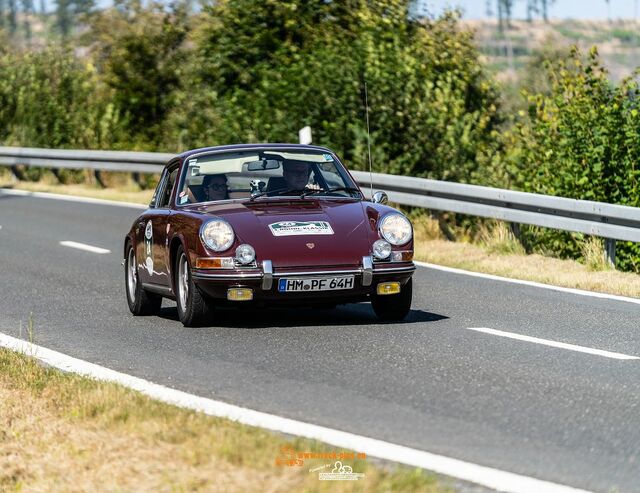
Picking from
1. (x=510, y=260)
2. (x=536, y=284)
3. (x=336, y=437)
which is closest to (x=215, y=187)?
(x=536, y=284)

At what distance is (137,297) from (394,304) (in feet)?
7.72

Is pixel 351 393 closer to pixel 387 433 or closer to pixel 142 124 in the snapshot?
pixel 387 433

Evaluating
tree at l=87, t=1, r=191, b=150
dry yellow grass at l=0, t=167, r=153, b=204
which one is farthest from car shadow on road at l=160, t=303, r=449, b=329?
tree at l=87, t=1, r=191, b=150

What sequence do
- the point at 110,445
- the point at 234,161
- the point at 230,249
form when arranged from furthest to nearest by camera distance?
the point at 234,161 < the point at 230,249 < the point at 110,445

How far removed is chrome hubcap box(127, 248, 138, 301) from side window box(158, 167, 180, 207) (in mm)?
655

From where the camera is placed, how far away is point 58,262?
51.1 feet

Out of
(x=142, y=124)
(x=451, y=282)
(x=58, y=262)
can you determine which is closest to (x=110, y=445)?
(x=451, y=282)

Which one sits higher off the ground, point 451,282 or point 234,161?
point 234,161

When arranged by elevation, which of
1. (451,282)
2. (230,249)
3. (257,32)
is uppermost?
(257,32)

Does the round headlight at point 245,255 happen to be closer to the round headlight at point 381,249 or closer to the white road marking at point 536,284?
the round headlight at point 381,249

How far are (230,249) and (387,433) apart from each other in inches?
147

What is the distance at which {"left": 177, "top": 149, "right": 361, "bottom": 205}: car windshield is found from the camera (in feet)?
34.8

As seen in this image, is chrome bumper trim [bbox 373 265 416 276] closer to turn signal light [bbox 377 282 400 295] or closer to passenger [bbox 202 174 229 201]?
turn signal light [bbox 377 282 400 295]

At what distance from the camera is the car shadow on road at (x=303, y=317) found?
10211 millimetres
